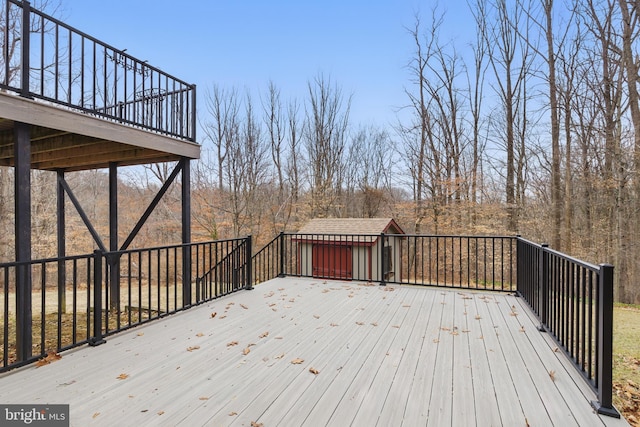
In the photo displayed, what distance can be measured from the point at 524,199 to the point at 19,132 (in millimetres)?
Result: 13646

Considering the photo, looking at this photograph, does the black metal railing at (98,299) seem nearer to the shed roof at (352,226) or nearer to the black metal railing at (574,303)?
the black metal railing at (574,303)

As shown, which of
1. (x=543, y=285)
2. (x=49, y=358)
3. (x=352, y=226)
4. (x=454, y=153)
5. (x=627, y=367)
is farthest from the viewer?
(x=454, y=153)

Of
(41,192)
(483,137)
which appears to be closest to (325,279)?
(483,137)

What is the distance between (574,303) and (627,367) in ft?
6.77

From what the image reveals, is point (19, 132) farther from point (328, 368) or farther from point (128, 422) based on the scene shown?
point (328, 368)

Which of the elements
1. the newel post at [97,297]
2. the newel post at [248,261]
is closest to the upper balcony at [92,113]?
the newel post at [97,297]

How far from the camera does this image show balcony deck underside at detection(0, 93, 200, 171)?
3.07 meters

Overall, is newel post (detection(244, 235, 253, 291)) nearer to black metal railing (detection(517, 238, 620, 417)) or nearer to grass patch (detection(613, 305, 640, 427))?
black metal railing (detection(517, 238, 620, 417))

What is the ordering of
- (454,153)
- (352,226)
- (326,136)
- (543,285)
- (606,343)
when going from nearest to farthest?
1. (606,343)
2. (543,285)
3. (352,226)
4. (454,153)
5. (326,136)

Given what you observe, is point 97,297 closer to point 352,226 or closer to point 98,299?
point 98,299

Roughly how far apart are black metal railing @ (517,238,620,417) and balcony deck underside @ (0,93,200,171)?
478cm

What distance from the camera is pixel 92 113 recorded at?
3859 mm

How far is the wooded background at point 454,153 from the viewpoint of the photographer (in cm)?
932

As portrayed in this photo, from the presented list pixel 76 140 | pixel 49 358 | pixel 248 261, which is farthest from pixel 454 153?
pixel 49 358
